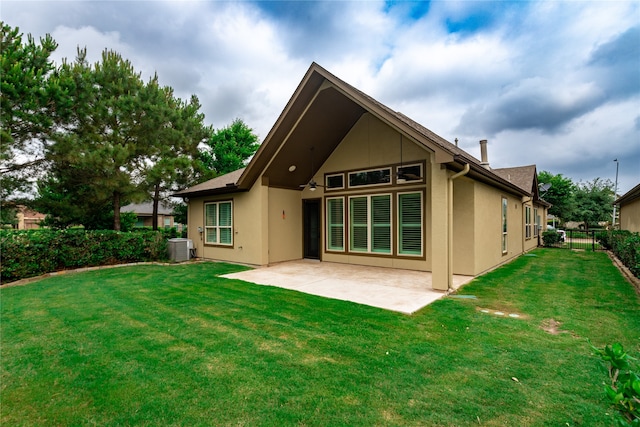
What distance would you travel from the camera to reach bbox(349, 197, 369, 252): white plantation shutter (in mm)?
9383

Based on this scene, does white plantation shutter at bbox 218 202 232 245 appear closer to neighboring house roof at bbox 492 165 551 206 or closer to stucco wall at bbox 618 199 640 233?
neighboring house roof at bbox 492 165 551 206

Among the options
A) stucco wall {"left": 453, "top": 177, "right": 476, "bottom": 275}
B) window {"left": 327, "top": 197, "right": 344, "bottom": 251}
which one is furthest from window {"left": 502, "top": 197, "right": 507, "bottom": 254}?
window {"left": 327, "top": 197, "right": 344, "bottom": 251}

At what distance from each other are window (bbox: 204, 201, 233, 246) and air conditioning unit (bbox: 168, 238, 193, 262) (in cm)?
80

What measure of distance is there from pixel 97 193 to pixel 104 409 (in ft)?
40.1

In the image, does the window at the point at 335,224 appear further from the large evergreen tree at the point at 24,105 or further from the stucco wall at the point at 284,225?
the large evergreen tree at the point at 24,105

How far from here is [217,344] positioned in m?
3.63

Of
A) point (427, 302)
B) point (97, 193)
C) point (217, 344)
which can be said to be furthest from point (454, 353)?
point (97, 193)

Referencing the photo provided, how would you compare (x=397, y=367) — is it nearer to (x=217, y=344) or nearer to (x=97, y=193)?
(x=217, y=344)

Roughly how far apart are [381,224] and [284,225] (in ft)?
11.1

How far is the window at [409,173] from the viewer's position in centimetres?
822

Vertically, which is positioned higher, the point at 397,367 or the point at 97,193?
the point at 97,193

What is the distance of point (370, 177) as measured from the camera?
30.4 ft

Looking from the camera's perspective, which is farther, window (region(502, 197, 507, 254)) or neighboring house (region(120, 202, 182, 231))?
neighboring house (region(120, 202, 182, 231))

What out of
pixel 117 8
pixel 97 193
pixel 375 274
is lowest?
pixel 375 274
